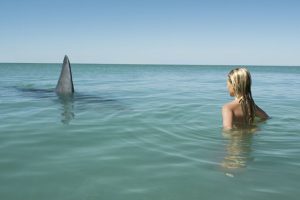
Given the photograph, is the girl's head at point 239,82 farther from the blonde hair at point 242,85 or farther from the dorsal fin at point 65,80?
the dorsal fin at point 65,80

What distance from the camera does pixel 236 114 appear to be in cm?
682

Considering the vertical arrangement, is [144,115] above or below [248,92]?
below

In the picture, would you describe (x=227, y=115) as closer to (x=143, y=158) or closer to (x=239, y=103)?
(x=239, y=103)

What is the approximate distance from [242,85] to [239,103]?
42 centimetres

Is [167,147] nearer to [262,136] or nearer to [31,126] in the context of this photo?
[262,136]

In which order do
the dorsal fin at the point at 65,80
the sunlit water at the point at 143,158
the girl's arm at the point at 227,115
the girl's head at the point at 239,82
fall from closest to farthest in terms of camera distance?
the sunlit water at the point at 143,158, the girl's head at the point at 239,82, the girl's arm at the point at 227,115, the dorsal fin at the point at 65,80

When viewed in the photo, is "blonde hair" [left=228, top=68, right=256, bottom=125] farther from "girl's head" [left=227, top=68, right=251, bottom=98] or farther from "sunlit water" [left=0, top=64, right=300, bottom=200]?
"sunlit water" [left=0, top=64, right=300, bottom=200]

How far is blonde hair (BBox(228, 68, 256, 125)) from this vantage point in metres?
6.35

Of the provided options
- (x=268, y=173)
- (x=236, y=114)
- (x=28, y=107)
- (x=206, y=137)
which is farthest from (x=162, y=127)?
(x=28, y=107)

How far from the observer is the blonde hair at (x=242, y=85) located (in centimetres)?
635

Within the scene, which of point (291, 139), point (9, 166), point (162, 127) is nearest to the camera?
point (9, 166)

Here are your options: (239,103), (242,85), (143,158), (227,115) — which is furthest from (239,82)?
(143,158)

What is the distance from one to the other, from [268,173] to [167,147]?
2005mm

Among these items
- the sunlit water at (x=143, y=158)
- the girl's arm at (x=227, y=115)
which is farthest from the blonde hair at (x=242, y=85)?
the sunlit water at (x=143, y=158)
